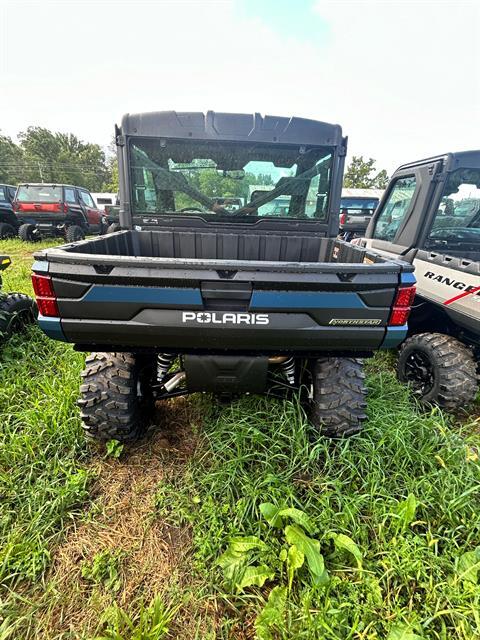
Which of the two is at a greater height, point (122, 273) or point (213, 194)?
point (213, 194)

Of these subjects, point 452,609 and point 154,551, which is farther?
point 154,551

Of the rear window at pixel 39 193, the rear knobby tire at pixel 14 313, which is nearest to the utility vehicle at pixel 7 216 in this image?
the rear window at pixel 39 193

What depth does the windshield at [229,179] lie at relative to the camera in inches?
107

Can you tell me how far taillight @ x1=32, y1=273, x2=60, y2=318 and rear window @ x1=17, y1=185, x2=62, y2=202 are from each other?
391 inches

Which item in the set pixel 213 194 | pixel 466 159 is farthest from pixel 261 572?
pixel 466 159

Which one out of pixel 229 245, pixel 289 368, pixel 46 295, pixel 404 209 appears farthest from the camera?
pixel 404 209

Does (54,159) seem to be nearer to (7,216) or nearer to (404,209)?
(7,216)

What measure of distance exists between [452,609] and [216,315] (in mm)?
1681

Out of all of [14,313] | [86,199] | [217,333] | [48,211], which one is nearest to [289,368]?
[217,333]

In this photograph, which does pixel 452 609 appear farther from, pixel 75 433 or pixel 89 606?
pixel 75 433

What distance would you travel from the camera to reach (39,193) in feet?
31.7

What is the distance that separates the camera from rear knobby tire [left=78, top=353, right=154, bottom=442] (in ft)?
6.40

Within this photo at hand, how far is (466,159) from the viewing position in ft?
9.37

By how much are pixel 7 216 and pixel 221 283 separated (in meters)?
12.2
